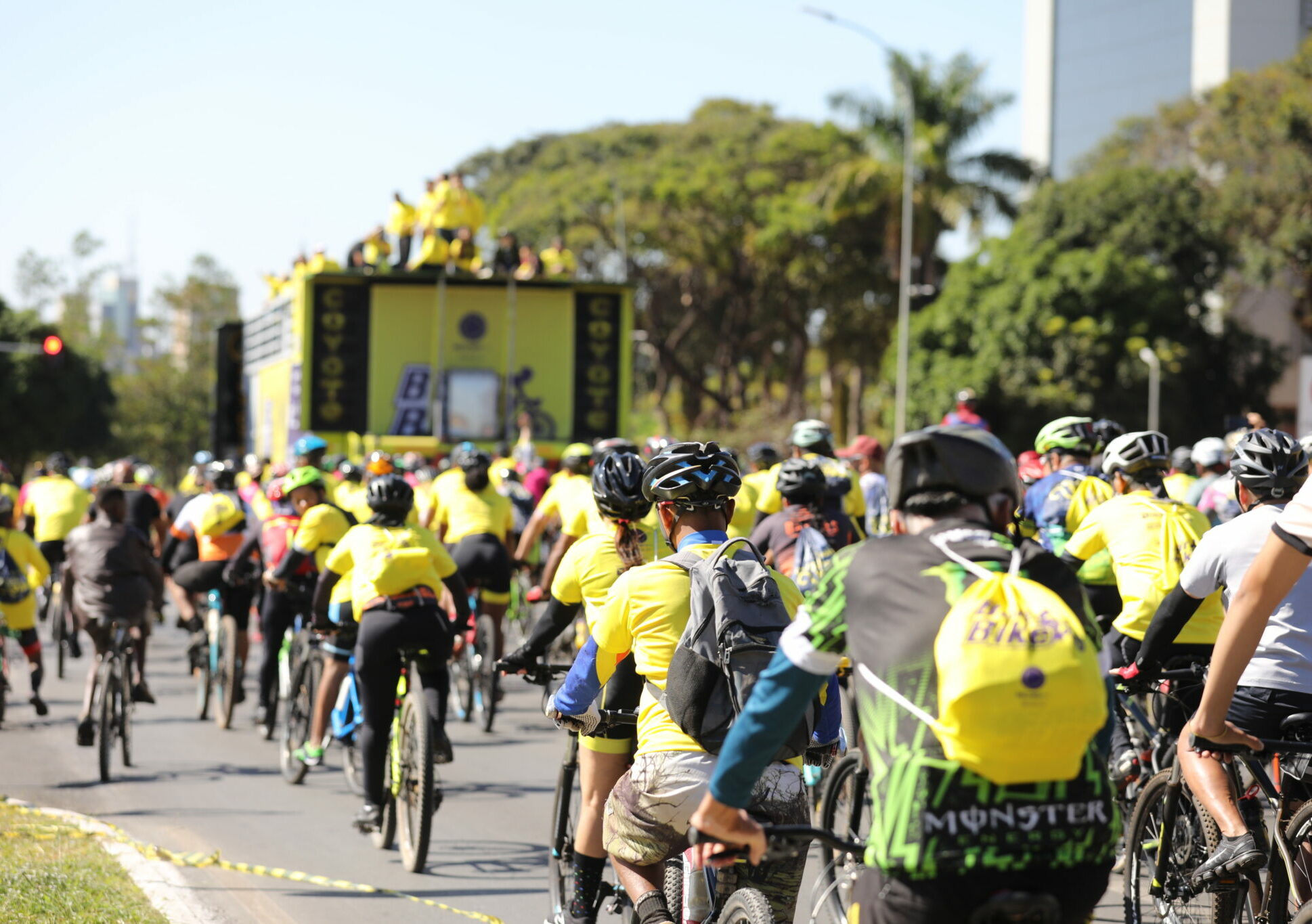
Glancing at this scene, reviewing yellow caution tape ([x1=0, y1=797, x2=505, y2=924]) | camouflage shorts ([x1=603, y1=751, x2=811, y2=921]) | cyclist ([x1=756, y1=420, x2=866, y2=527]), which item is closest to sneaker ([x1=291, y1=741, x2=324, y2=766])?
yellow caution tape ([x1=0, y1=797, x2=505, y2=924])

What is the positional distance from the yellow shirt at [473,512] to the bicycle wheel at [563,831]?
6079mm

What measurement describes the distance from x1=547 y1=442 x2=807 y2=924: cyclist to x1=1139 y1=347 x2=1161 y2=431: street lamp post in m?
33.4

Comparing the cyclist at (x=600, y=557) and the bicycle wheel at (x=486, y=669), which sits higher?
the cyclist at (x=600, y=557)

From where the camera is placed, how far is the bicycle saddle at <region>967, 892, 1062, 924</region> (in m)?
2.72

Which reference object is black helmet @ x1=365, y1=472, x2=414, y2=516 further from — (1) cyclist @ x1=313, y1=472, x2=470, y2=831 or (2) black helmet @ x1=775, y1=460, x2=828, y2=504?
(2) black helmet @ x1=775, y1=460, x2=828, y2=504

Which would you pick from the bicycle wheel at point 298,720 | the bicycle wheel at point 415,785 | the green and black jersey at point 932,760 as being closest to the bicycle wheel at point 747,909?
the green and black jersey at point 932,760

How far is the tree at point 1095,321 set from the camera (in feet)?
128

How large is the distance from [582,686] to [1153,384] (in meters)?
35.0

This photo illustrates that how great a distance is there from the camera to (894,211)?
4391 cm

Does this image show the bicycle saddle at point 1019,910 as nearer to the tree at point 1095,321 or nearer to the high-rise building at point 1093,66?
the tree at point 1095,321

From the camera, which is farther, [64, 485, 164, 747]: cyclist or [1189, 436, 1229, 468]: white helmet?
[1189, 436, 1229, 468]: white helmet

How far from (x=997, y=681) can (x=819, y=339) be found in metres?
45.7

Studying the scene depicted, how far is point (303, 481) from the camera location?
9.48 meters

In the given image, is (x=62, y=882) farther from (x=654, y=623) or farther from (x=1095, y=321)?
(x=1095, y=321)
